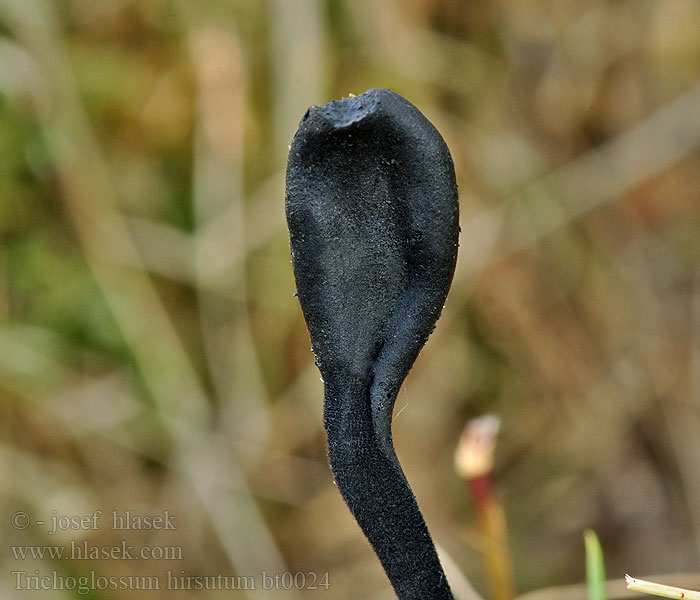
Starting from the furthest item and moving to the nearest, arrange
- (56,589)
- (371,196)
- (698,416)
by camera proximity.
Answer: (698,416) < (56,589) < (371,196)

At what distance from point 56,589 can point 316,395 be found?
20.4 inches

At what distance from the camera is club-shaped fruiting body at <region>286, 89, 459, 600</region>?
0.33 metres

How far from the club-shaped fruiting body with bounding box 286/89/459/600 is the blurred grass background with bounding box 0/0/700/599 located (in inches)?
40.2

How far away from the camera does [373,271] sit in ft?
1.15

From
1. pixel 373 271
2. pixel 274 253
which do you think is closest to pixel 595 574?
pixel 373 271

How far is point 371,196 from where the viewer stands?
13.5 inches

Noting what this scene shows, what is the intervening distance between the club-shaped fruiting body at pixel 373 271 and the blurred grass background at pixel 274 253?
3.35 feet

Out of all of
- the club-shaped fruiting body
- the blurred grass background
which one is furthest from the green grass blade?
the blurred grass background

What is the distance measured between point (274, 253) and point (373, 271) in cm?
105

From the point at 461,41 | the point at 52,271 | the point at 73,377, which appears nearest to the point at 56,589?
the point at 73,377

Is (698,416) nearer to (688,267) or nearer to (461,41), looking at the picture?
(688,267)

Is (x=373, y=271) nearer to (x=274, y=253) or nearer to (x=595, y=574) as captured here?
(x=595, y=574)

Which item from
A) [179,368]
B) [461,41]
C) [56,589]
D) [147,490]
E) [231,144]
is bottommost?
[56,589]

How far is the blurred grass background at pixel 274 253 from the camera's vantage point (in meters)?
1.35
